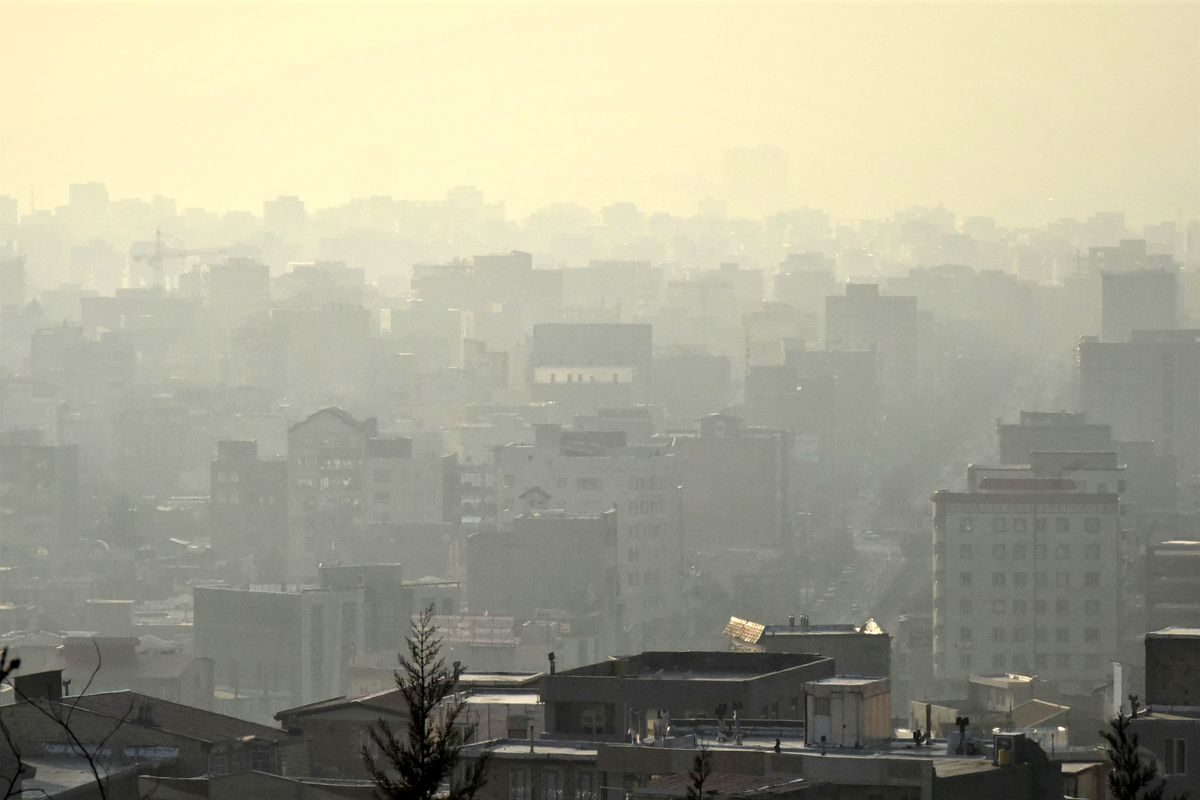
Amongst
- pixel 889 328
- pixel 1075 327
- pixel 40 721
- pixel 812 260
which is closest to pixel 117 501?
pixel 889 328

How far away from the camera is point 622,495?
62656mm

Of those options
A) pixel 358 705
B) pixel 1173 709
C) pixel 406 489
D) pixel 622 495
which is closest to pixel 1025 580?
pixel 622 495

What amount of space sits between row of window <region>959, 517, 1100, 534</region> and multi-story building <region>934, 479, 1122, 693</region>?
0.05 ft

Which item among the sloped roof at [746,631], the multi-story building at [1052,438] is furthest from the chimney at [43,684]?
the multi-story building at [1052,438]

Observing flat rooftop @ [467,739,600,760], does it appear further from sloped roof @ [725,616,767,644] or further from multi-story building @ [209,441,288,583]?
multi-story building @ [209,441,288,583]

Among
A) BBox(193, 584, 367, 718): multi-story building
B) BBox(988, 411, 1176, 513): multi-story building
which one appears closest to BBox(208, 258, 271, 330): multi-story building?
BBox(988, 411, 1176, 513): multi-story building

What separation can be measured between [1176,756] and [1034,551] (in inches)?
1265

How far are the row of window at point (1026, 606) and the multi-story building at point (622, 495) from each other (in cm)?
823

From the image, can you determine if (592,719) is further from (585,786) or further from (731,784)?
(731,784)

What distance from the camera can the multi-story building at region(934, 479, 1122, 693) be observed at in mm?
51156

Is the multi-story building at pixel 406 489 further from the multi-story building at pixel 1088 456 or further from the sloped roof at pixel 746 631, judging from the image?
the sloped roof at pixel 746 631

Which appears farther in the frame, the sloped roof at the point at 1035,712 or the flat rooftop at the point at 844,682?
the sloped roof at the point at 1035,712

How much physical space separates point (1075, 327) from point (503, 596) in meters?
91.9

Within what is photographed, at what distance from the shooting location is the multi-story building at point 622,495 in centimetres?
6072
